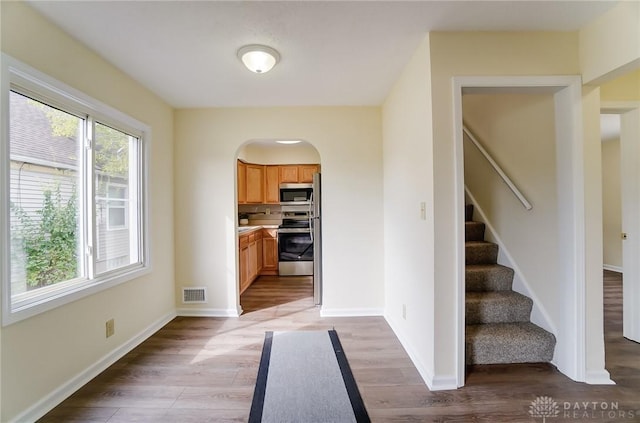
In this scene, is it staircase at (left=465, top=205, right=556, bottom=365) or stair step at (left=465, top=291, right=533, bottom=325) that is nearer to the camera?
staircase at (left=465, top=205, right=556, bottom=365)

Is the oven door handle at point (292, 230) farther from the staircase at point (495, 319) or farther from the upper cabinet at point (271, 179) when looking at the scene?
the staircase at point (495, 319)

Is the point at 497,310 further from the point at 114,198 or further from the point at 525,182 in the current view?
the point at 114,198

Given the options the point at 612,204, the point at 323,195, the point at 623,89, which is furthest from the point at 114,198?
the point at 612,204

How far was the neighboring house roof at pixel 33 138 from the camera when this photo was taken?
1.53 m

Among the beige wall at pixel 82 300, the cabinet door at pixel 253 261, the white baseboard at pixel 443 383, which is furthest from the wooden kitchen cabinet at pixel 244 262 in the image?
the white baseboard at pixel 443 383

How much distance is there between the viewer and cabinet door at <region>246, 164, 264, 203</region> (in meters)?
5.30

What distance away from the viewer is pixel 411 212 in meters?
2.22

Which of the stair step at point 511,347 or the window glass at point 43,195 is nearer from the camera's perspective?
the window glass at point 43,195

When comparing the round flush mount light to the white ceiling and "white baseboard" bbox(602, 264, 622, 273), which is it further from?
"white baseboard" bbox(602, 264, 622, 273)

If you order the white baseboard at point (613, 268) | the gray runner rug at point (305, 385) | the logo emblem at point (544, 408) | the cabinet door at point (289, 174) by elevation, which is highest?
the cabinet door at point (289, 174)

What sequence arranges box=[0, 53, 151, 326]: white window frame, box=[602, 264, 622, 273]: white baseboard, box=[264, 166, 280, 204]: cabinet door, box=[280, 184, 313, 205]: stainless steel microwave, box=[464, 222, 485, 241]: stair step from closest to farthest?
box=[0, 53, 151, 326]: white window frame
box=[464, 222, 485, 241]: stair step
box=[602, 264, 622, 273]: white baseboard
box=[280, 184, 313, 205]: stainless steel microwave
box=[264, 166, 280, 204]: cabinet door

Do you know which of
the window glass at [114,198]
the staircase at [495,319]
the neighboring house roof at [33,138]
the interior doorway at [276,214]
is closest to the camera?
the neighboring house roof at [33,138]

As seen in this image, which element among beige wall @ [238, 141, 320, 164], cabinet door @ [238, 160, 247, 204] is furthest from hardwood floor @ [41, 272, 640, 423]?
beige wall @ [238, 141, 320, 164]

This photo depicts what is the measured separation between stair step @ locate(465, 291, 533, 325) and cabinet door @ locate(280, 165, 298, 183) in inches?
152
